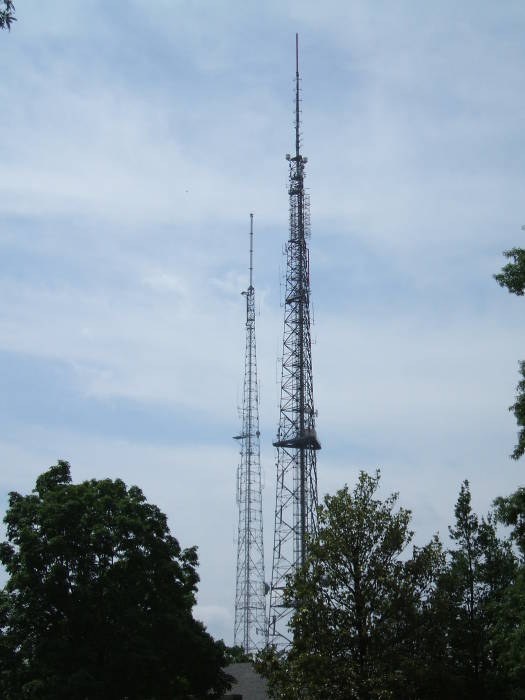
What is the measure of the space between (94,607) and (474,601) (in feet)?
42.5

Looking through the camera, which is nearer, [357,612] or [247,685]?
[357,612]

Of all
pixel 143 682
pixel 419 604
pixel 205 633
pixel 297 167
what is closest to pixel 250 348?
pixel 297 167

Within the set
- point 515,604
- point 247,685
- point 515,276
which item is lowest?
point 247,685

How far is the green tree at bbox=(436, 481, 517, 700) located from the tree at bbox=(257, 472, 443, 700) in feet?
11.1

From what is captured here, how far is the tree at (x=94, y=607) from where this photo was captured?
95.5ft

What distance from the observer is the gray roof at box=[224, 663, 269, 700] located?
45.2 metres

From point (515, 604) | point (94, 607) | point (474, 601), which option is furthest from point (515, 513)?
point (94, 607)

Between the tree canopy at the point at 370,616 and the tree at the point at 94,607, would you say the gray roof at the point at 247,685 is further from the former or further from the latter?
the tree canopy at the point at 370,616

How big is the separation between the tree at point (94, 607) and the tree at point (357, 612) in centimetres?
605

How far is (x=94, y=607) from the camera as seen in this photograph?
98.1 feet

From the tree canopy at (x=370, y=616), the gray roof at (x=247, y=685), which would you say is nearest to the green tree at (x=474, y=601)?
the tree canopy at (x=370, y=616)

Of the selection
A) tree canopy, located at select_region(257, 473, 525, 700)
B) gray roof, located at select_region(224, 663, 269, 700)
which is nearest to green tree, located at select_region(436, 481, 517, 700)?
tree canopy, located at select_region(257, 473, 525, 700)

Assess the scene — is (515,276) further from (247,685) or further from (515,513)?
(247,685)

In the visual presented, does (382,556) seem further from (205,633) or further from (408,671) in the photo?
(205,633)
